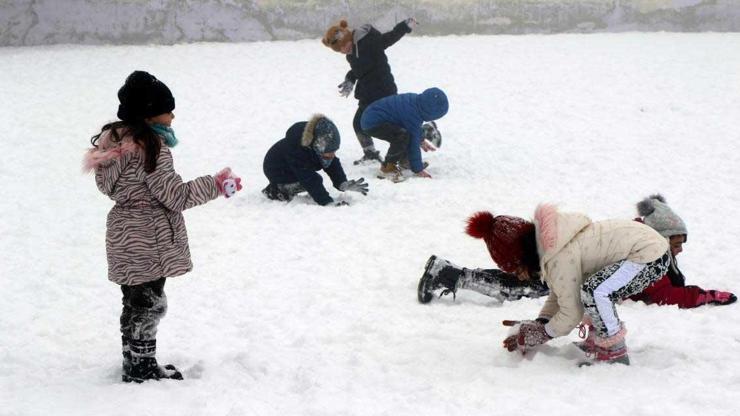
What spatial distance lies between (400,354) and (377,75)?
434cm

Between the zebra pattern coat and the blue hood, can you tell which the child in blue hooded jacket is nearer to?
the blue hood

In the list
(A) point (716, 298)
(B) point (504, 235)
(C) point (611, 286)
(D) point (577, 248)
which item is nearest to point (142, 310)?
(B) point (504, 235)

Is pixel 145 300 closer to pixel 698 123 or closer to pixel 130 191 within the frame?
pixel 130 191

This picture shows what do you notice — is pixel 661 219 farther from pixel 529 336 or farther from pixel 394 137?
pixel 394 137

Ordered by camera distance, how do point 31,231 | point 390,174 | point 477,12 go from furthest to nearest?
point 477,12
point 390,174
point 31,231

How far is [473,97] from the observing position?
1052cm

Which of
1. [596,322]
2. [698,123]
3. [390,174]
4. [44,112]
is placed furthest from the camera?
[44,112]

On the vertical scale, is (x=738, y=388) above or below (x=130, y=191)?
below

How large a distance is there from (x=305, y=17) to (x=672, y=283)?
35.4ft

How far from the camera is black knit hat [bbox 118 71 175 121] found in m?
2.99

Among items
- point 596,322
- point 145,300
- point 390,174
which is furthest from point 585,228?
point 390,174

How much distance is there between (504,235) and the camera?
3168mm

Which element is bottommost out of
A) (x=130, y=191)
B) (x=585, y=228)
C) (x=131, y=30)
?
(x=585, y=228)

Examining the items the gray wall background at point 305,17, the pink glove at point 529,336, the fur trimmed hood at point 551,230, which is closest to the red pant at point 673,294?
the pink glove at point 529,336
